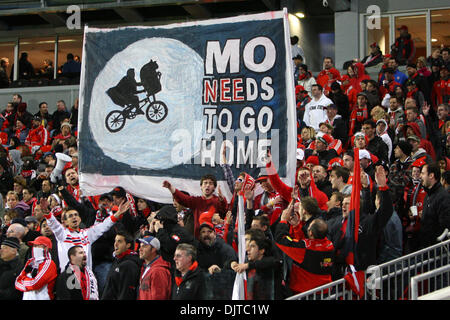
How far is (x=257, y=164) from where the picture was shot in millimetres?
9227

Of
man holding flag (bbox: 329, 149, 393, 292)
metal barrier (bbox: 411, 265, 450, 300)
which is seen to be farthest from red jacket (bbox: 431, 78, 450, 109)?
metal barrier (bbox: 411, 265, 450, 300)

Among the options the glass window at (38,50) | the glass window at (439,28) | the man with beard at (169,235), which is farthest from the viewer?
the glass window at (38,50)

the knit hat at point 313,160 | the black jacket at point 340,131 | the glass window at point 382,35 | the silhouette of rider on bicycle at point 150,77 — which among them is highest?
the glass window at point 382,35

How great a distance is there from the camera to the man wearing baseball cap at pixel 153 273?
8.41m

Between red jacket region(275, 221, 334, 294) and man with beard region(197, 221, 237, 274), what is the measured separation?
2.14ft

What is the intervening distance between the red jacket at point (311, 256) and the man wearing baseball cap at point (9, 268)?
9.26 ft

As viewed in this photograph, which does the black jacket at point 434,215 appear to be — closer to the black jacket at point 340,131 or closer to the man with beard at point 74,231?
the man with beard at point 74,231

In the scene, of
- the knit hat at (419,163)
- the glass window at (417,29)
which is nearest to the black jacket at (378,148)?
the knit hat at (419,163)

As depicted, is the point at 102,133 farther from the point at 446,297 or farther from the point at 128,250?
the point at 446,297

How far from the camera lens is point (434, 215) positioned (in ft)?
30.0

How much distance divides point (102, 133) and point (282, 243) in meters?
2.85

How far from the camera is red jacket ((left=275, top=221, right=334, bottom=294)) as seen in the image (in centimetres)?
809

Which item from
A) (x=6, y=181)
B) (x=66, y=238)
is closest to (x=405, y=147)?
(x=66, y=238)

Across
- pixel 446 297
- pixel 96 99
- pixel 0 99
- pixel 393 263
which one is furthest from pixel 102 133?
pixel 0 99
